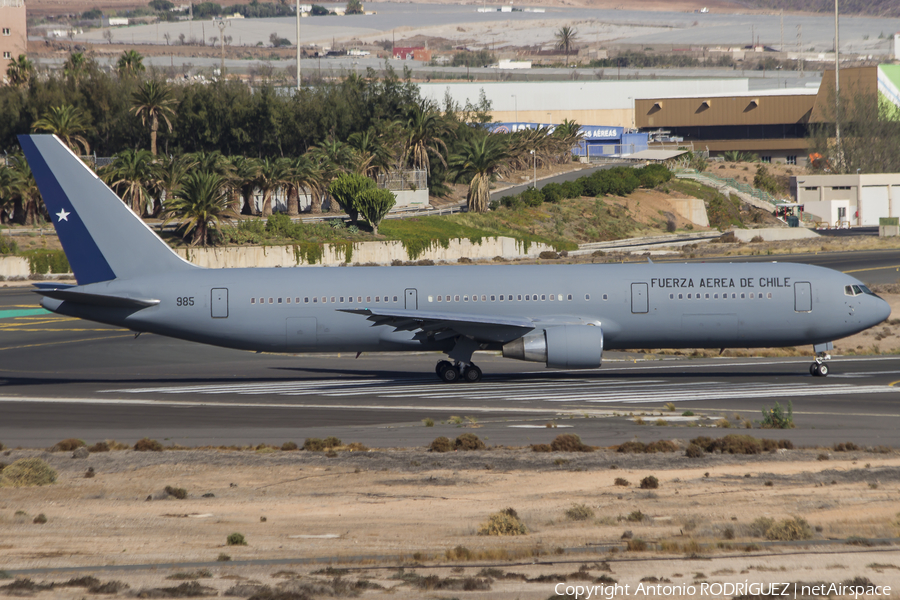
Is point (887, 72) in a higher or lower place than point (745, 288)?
higher

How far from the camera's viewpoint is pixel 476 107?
602 ft

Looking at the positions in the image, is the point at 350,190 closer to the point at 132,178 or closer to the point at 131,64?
the point at 132,178

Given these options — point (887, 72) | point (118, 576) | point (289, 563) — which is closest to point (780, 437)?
point (289, 563)

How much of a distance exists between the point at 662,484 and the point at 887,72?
154m

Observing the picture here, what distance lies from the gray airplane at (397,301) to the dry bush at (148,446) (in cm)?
1109

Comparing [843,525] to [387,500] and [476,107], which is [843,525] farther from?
[476,107]

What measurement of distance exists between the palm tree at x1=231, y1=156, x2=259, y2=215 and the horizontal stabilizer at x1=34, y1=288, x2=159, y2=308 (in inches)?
2135

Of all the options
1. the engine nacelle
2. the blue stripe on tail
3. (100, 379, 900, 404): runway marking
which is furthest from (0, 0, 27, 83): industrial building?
the engine nacelle

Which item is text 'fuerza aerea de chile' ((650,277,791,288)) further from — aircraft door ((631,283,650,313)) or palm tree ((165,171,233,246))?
palm tree ((165,171,233,246))

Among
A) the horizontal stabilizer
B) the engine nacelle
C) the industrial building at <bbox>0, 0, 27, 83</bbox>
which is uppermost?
the industrial building at <bbox>0, 0, 27, 83</bbox>

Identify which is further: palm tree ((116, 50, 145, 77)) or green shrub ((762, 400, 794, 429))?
palm tree ((116, 50, 145, 77))

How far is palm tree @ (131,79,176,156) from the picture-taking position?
103 m

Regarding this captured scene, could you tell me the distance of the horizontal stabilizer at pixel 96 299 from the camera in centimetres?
3438

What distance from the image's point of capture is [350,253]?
8050cm
